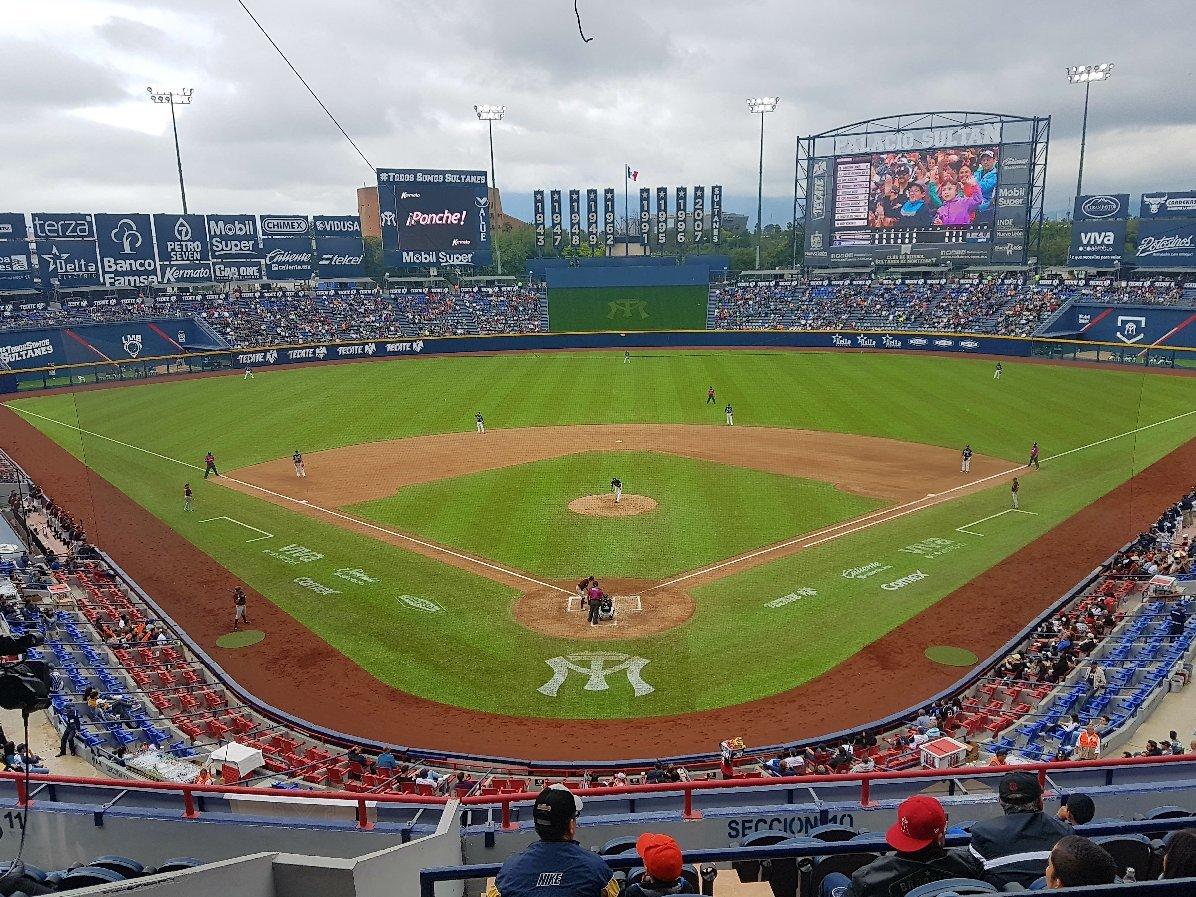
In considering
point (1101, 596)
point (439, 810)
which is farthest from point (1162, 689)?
point (439, 810)

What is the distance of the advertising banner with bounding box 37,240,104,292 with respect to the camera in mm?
72625

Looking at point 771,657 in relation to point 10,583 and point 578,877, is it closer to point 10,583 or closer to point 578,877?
point 578,877

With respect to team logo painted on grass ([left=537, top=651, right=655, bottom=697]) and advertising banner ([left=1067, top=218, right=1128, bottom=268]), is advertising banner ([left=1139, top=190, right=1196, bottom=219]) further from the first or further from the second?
team logo painted on grass ([left=537, top=651, right=655, bottom=697])

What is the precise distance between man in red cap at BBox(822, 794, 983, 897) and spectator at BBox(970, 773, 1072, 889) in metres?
0.49

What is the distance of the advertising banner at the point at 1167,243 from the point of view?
67.1 metres

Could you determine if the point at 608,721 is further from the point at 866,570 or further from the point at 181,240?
the point at 181,240

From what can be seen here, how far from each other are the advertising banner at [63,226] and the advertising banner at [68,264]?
35 centimetres

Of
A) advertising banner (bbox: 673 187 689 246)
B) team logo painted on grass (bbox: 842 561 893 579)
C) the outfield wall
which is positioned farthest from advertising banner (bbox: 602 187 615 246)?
team logo painted on grass (bbox: 842 561 893 579)

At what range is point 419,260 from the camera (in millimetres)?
86500

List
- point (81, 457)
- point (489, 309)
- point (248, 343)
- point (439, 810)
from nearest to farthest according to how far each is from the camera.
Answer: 1. point (439, 810)
2. point (81, 457)
3. point (248, 343)
4. point (489, 309)

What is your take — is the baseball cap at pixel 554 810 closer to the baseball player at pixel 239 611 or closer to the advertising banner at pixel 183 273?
the baseball player at pixel 239 611

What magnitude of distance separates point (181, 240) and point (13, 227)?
13.2m

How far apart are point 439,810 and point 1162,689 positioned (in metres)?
14.9

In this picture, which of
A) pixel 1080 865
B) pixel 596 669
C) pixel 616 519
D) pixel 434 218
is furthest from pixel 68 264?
pixel 1080 865
